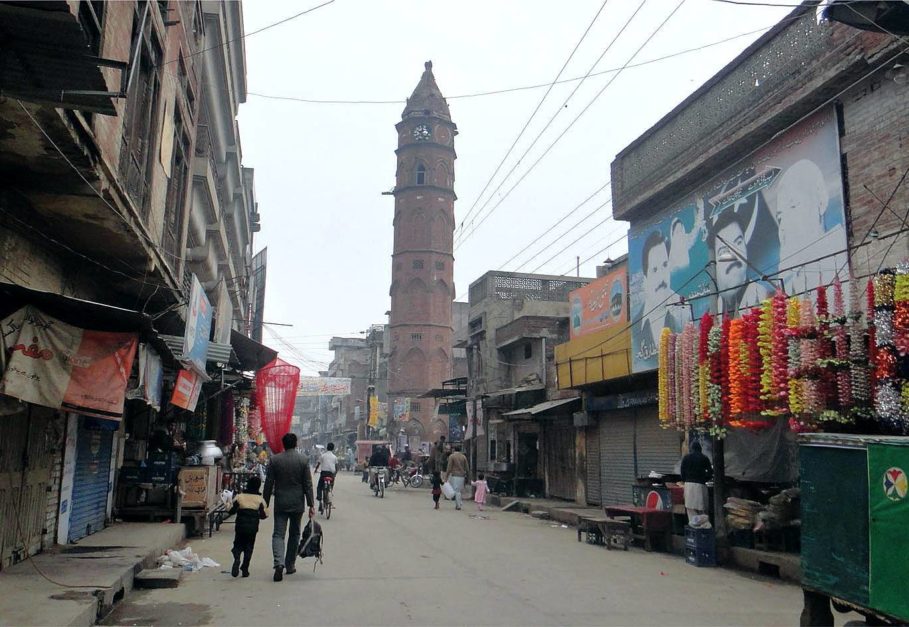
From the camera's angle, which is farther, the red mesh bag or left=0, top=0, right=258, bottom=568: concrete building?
the red mesh bag

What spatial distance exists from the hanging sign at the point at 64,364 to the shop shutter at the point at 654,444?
1222 centimetres

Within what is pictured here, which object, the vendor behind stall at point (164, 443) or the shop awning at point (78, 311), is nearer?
the shop awning at point (78, 311)

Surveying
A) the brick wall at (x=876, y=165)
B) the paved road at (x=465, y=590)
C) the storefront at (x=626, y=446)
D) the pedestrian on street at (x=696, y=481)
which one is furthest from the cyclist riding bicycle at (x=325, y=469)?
the brick wall at (x=876, y=165)

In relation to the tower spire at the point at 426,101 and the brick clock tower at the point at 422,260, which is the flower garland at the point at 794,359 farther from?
the tower spire at the point at 426,101

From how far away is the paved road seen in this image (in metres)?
7.16

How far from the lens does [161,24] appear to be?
12031mm

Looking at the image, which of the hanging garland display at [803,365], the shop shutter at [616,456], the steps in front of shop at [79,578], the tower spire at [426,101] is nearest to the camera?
the steps in front of shop at [79,578]

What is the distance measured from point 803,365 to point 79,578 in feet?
27.8

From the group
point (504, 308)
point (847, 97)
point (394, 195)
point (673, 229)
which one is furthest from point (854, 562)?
point (394, 195)

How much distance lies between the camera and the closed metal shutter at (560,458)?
23.5 metres

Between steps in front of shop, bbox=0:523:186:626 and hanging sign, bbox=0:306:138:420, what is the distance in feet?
5.73

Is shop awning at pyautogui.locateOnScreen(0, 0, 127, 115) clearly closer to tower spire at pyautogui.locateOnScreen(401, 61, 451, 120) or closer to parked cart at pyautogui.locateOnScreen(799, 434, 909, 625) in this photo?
parked cart at pyautogui.locateOnScreen(799, 434, 909, 625)

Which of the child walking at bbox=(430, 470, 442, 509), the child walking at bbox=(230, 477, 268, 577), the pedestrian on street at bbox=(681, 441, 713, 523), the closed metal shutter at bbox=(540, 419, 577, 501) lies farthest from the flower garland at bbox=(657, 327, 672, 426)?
the closed metal shutter at bbox=(540, 419, 577, 501)

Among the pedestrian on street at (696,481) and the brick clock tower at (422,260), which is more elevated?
the brick clock tower at (422,260)
